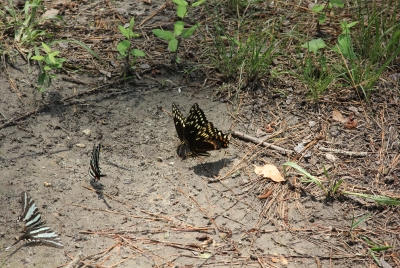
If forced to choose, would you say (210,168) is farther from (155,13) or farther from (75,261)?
(155,13)

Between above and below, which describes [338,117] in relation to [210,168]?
above

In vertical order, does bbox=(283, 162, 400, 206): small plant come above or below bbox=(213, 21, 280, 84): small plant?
below

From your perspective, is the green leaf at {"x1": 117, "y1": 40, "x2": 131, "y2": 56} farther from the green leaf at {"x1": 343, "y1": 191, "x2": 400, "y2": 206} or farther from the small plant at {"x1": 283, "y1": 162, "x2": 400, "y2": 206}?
the green leaf at {"x1": 343, "y1": 191, "x2": 400, "y2": 206}

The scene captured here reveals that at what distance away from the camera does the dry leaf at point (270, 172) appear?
3.32 meters

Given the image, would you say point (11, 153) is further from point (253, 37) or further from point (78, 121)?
point (253, 37)

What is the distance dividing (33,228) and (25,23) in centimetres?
214

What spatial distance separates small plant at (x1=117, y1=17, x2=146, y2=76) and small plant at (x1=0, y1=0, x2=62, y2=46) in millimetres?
821

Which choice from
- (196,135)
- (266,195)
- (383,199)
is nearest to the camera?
(383,199)

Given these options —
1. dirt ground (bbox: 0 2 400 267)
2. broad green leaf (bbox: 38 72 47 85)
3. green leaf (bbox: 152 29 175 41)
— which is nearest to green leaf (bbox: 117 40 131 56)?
green leaf (bbox: 152 29 175 41)

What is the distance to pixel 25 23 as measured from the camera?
4.18 m

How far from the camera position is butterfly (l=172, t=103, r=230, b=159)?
3.45m

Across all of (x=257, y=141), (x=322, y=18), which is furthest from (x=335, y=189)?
(x=322, y=18)

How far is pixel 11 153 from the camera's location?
11.0ft

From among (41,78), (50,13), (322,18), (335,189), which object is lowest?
(335,189)
